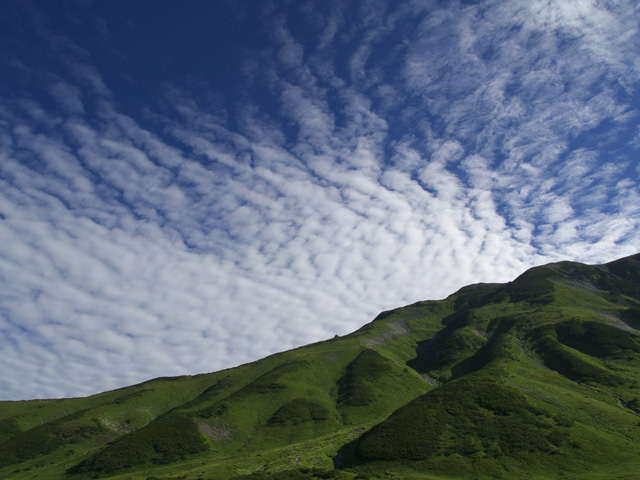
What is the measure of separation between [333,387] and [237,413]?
3999cm

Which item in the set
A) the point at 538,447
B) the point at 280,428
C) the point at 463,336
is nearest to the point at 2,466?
the point at 280,428

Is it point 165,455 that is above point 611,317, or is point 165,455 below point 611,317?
below

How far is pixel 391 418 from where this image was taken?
95562mm

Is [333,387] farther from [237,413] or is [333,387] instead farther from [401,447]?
[401,447]

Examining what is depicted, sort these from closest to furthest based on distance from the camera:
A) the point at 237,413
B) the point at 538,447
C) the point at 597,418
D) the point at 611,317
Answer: the point at 538,447
the point at 597,418
the point at 237,413
the point at 611,317

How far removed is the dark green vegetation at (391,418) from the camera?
2847 inches

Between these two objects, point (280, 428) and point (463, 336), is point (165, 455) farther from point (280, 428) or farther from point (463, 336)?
point (463, 336)

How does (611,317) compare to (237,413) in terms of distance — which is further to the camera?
(611,317)

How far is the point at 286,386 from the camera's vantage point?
150 metres

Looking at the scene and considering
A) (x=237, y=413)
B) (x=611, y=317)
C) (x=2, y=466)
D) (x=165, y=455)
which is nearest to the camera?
(x=165, y=455)

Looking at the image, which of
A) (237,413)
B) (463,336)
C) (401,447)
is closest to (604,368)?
(463,336)

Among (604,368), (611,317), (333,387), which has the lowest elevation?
(604,368)

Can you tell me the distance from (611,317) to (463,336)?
64.1 m

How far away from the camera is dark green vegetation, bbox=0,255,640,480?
72312 mm
